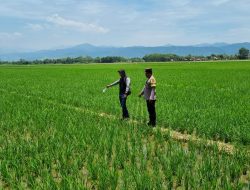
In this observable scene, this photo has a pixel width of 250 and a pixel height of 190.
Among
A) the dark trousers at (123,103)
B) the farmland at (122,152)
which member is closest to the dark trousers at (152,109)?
the farmland at (122,152)

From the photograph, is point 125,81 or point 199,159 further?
point 125,81

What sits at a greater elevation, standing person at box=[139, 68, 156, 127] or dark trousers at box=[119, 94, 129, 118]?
standing person at box=[139, 68, 156, 127]

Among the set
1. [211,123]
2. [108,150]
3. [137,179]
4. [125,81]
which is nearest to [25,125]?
[125,81]

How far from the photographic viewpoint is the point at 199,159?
7.15 m

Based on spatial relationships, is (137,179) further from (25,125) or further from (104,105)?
(104,105)

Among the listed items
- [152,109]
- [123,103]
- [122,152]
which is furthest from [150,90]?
[122,152]

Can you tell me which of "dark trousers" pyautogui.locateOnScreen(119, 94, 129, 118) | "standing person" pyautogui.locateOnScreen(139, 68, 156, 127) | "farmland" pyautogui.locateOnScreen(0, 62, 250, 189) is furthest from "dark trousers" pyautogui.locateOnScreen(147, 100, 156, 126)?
"dark trousers" pyautogui.locateOnScreen(119, 94, 129, 118)

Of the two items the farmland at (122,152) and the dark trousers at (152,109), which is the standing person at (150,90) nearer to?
the dark trousers at (152,109)

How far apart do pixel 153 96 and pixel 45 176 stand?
4.75 m

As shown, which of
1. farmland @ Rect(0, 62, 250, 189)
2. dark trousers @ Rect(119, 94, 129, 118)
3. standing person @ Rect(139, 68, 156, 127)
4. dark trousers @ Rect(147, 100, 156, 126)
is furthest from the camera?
dark trousers @ Rect(119, 94, 129, 118)

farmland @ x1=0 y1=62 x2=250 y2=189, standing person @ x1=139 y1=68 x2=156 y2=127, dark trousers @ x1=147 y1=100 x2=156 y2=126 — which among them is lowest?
farmland @ x1=0 y1=62 x2=250 y2=189

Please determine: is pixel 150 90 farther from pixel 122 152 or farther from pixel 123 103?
pixel 122 152

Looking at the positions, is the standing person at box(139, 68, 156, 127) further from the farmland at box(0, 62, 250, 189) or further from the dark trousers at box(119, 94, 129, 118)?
the dark trousers at box(119, 94, 129, 118)

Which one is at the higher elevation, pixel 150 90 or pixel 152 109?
pixel 150 90
